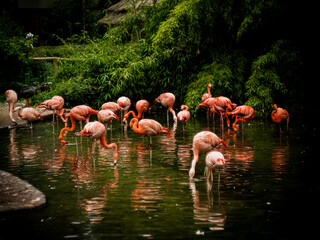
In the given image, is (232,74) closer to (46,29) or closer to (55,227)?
(55,227)

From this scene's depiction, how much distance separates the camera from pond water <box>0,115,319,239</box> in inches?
170

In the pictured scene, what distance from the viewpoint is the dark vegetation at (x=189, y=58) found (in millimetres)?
12398

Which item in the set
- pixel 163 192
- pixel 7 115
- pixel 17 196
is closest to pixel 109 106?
pixel 7 115

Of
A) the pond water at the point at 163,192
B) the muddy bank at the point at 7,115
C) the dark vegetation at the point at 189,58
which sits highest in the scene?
the dark vegetation at the point at 189,58

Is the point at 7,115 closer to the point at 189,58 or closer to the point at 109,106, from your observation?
the point at 109,106

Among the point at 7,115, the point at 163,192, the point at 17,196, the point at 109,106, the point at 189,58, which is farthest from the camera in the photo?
the point at 189,58

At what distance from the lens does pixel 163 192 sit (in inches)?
217

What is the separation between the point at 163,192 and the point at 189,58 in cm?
921

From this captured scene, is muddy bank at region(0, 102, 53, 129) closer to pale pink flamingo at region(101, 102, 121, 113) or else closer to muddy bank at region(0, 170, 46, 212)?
pale pink flamingo at region(101, 102, 121, 113)

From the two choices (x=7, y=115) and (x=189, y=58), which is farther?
(x=189, y=58)

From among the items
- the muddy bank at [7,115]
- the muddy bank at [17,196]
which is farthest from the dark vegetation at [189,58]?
the muddy bank at [17,196]

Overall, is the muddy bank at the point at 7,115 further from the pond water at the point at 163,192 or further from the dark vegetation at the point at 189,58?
the pond water at the point at 163,192

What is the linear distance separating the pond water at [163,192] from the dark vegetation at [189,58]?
391 cm

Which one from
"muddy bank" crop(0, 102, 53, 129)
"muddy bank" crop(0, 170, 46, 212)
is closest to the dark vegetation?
"muddy bank" crop(0, 102, 53, 129)
